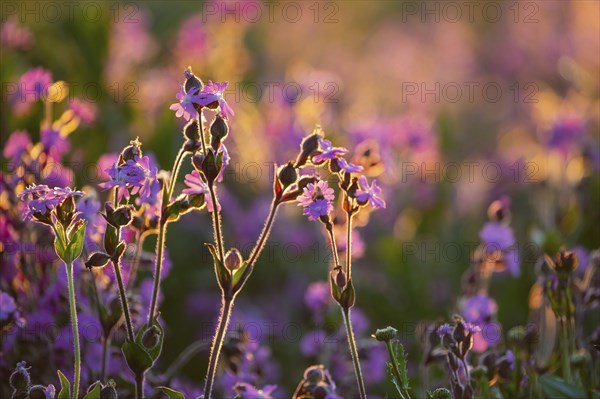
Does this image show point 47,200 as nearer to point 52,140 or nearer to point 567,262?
point 52,140

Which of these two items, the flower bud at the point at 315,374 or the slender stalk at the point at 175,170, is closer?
the slender stalk at the point at 175,170

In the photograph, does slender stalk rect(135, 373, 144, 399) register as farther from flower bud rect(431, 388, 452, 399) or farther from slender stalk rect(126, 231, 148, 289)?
flower bud rect(431, 388, 452, 399)

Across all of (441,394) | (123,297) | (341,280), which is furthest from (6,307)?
(441,394)

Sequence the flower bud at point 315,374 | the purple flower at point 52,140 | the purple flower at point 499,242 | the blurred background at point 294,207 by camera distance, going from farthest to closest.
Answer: the blurred background at point 294,207, the purple flower at point 499,242, the purple flower at point 52,140, the flower bud at point 315,374

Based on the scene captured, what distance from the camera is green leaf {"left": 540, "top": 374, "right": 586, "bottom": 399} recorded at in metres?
1.17

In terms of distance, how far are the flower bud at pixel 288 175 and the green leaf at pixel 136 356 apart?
0.28 meters

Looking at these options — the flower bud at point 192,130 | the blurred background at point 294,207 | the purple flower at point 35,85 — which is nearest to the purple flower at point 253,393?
the blurred background at point 294,207

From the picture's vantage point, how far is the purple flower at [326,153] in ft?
3.46

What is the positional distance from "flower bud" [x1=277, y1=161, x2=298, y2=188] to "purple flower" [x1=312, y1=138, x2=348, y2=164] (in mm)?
36

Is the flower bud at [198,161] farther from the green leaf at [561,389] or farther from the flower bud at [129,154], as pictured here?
the green leaf at [561,389]

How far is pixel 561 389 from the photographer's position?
117 centimetres

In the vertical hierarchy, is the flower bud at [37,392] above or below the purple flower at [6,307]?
below

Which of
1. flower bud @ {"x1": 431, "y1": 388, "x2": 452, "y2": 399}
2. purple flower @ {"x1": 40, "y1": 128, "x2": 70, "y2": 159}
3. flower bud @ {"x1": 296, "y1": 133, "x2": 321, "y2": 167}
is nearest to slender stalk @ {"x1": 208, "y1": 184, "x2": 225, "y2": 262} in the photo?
flower bud @ {"x1": 296, "y1": 133, "x2": 321, "y2": 167}

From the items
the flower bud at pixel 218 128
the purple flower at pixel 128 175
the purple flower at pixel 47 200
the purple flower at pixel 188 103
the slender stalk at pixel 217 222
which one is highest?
the purple flower at pixel 188 103
